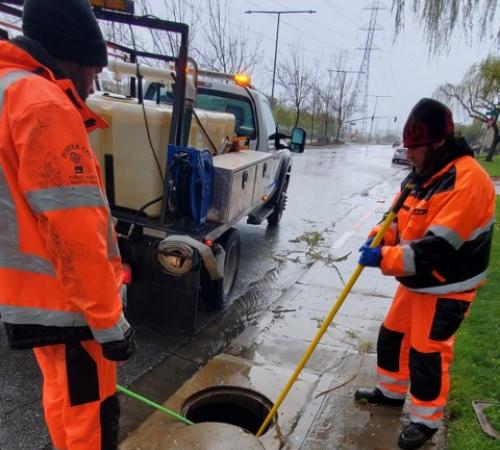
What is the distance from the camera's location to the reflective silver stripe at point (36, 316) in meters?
1.65

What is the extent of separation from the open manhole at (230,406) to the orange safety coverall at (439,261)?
103cm

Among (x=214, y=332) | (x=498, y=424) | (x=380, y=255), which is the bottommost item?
(x=214, y=332)

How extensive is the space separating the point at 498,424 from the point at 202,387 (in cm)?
194

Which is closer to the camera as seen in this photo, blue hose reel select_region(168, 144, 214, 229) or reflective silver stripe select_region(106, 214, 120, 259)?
reflective silver stripe select_region(106, 214, 120, 259)

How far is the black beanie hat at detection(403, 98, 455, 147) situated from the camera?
2514mm

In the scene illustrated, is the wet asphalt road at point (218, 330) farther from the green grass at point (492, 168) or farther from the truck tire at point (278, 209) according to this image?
the green grass at point (492, 168)

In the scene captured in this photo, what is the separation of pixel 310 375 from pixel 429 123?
2.08 meters

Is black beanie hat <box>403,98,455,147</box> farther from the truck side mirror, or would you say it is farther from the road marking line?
the road marking line

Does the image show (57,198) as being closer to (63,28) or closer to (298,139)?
(63,28)

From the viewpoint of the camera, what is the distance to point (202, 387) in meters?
3.21

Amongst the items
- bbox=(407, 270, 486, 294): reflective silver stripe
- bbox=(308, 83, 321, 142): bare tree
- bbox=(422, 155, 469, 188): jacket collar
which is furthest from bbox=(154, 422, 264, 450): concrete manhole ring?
bbox=(308, 83, 321, 142): bare tree

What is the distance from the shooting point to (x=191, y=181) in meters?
3.52

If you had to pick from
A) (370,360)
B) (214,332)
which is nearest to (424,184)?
(370,360)

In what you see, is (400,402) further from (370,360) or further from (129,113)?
(129,113)
